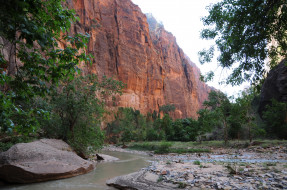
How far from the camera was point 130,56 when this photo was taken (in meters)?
60.8

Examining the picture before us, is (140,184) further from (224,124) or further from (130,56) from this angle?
(130,56)

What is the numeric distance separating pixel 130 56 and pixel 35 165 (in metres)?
55.8

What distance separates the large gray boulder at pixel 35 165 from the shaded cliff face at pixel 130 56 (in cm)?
3959

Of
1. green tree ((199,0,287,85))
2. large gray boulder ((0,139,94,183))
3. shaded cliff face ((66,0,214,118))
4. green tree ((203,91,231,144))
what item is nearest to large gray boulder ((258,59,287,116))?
green tree ((203,91,231,144))

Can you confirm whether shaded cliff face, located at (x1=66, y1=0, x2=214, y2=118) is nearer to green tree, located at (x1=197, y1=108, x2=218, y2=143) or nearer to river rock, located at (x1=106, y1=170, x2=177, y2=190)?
green tree, located at (x1=197, y1=108, x2=218, y2=143)

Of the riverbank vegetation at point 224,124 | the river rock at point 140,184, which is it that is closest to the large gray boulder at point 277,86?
the riverbank vegetation at point 224,124

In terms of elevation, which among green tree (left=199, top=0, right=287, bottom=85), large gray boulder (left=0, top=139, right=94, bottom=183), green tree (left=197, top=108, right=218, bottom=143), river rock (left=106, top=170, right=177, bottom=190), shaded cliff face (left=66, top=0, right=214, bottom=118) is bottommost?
river rock (left=106, top=170, right=177, bottom=190)

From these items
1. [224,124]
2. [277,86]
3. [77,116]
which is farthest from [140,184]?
[277,86]

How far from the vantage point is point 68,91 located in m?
13.1

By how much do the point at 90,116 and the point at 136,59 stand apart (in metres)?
50.3

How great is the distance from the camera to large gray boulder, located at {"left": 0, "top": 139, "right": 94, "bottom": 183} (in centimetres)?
676

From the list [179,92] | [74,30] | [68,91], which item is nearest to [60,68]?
[68,91]

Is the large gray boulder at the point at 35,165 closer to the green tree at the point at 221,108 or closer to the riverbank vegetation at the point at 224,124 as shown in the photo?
the riverbank vegetation at the point at 224,124

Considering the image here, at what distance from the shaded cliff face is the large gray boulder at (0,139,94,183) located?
130 feet
